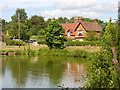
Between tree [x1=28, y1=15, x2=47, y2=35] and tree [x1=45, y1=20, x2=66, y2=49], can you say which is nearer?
tree [x1=45, y1=20, x2=66, y2=49]

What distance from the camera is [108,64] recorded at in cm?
1228

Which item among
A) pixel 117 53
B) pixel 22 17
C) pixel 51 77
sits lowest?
pixel 51 77

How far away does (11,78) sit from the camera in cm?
2350

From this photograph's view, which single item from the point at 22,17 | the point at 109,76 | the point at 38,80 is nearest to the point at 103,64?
the point at 109,76

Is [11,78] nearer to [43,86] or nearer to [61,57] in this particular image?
[43,86]

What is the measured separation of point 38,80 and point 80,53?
825 inches

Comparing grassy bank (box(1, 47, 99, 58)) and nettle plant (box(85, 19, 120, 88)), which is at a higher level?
nettle plant (box(85, 19, 120, 88))

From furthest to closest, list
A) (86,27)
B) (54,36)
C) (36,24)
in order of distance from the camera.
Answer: (36,24) < (86,27) < (54,36)

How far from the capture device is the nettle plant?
1075 cm

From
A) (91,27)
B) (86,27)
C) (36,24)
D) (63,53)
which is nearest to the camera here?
(63,53)

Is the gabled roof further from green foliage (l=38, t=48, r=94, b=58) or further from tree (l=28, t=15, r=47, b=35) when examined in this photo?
tree (l=28, t=15, r=47, b=35)

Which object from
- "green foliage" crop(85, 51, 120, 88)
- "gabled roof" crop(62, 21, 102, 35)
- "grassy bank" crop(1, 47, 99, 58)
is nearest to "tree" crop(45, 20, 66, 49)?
"grassy bank" crop(1, 47, 99, 58)

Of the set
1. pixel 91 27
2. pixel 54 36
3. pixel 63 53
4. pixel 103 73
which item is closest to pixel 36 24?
pixel 91 27

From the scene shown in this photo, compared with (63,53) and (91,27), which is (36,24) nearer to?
(91,27)
